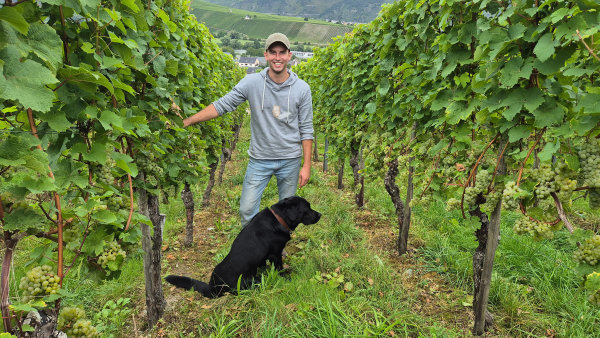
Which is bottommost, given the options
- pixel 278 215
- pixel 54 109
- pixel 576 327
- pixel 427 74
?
pixel 576 327

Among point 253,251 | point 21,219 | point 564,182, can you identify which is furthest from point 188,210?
point 564,182

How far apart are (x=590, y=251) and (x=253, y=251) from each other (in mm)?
2734

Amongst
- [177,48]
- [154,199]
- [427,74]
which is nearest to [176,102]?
[177,48]

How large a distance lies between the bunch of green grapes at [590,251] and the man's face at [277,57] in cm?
291

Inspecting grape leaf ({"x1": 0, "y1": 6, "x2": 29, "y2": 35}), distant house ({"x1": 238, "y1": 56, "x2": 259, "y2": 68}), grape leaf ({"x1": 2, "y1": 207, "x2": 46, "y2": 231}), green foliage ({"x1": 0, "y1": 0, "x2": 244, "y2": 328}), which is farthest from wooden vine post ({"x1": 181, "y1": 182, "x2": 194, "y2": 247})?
distant house ({"x1": 238, "y1": 56, "x2": 259, "y2": 68})

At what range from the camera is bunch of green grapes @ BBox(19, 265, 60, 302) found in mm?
1143

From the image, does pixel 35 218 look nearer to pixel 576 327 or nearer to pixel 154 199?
pixel 154 199

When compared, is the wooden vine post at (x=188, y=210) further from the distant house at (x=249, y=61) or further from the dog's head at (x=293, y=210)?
the distant house at (x=249, y=61)

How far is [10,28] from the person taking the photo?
0.88 metres

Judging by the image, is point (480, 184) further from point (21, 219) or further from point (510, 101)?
point (21, 219)

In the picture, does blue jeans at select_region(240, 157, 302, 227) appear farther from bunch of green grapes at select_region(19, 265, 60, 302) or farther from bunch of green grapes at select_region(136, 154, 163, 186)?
bunch of green grapes at select_region(19, 265, 60, 302)

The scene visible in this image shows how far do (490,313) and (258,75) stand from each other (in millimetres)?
3409

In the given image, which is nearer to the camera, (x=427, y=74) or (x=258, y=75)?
(x=427, y=74)

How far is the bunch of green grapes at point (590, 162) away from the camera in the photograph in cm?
141
